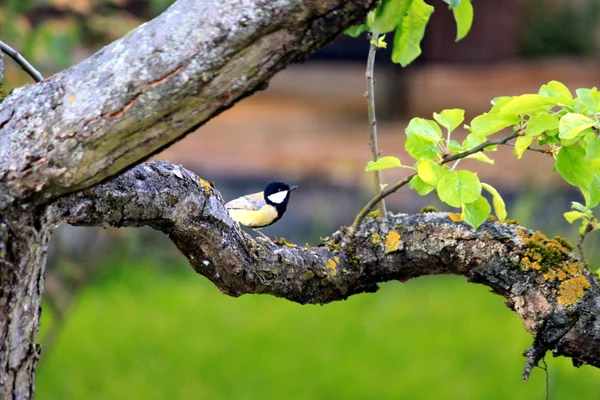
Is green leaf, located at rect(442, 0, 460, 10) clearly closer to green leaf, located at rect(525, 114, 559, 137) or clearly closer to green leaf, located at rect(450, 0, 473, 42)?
green leaf, located at rect(450, 0, 473, 42)

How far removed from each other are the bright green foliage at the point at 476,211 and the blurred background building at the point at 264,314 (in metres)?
2.49

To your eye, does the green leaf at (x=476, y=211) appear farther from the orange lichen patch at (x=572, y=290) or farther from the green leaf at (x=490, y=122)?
the orange lichen patch at (x=572, y=290)

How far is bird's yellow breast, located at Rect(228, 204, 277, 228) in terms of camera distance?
2275 millimetres

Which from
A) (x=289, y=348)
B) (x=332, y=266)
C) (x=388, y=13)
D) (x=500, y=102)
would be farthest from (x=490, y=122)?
(x=289, y=348)

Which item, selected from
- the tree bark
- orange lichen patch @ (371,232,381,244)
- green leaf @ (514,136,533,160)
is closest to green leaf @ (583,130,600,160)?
green leaf @ (514,136,533,160)

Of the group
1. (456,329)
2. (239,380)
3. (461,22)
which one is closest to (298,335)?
(239,380)

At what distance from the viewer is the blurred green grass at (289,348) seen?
14.4ft

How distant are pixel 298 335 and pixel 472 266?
11.2 ft

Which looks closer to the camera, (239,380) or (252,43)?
(252,43)

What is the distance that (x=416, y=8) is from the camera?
1404 millimetres

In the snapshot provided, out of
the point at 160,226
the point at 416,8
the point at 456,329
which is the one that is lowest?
the point at 456,329

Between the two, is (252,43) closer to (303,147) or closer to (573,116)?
(573,116)

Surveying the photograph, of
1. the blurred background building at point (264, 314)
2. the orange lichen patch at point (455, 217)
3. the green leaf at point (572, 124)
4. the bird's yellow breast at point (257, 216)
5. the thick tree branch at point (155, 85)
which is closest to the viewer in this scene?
the thick tree branch at point (155, 85)

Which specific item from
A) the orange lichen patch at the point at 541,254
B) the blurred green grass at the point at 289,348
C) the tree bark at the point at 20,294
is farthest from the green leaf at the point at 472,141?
the blurred green grass at the point at 289,348
